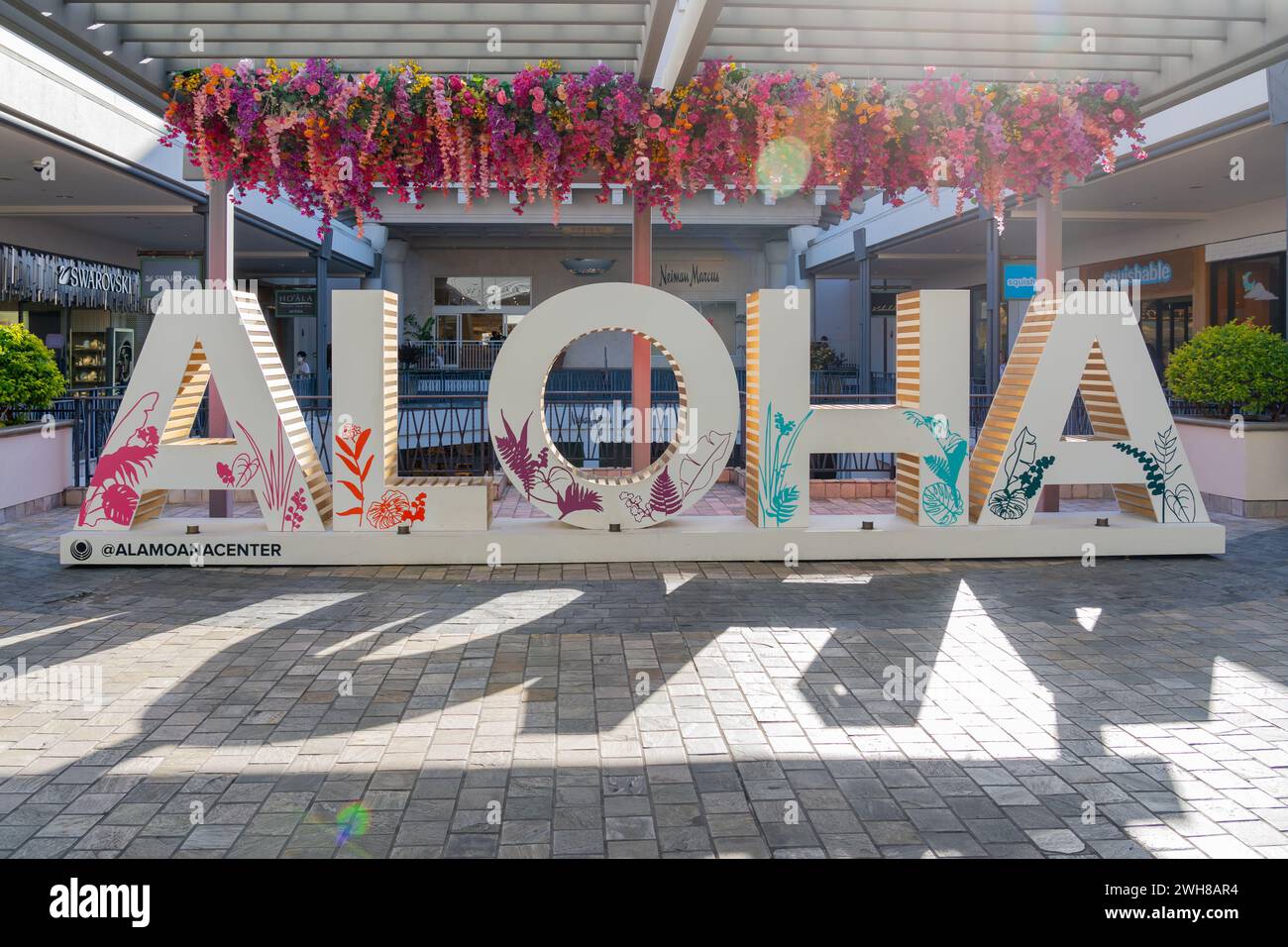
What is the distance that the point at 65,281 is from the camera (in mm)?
17484

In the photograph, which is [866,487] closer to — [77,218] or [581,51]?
[581,51]

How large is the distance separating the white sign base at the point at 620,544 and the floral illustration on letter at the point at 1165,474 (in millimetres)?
151

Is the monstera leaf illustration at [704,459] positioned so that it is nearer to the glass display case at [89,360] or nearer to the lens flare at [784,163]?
the lens flare at [784,163]

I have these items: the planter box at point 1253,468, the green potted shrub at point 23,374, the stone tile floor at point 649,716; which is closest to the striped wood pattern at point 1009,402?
the stone tile floor at point 649,716

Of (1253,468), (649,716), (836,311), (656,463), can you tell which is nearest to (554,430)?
(656,463)

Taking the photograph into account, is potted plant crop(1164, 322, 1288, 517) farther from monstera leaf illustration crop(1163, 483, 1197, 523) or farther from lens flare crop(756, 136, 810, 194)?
lens flare crop(756, 136, 810, 194)

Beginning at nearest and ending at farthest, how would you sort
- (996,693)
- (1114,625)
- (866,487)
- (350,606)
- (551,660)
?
(996,693) → (551,660) → (1114,625) → (350,606) → (866,487)

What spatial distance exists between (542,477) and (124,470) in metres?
2.91

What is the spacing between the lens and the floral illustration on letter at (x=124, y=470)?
25.7ft

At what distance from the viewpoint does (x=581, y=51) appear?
835 cm

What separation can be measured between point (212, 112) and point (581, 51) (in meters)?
2.72

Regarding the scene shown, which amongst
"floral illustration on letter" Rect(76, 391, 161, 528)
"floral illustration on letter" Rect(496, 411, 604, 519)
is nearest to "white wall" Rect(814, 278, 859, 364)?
"floral illustration on letter" Rect(496, 411, 604, 519)
